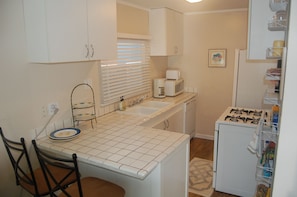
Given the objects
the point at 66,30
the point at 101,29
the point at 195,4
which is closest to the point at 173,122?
the point at 195,4

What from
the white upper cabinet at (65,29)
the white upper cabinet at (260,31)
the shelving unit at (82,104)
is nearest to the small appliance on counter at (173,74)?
the shelving unit at (82,104)

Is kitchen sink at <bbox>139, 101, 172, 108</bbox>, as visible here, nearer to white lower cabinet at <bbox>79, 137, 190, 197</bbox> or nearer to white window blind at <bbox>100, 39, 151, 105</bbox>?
white window blind at <bbox>100, 39, 151, 105</bbox>

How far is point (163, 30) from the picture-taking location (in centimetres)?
401

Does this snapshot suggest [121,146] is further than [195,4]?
No

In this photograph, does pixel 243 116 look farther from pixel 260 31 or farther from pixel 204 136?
pixel 204 136

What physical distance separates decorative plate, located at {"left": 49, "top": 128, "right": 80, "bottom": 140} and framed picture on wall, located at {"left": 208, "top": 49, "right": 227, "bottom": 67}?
3024 mm

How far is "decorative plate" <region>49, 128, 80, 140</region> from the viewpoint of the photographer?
7.25 feet

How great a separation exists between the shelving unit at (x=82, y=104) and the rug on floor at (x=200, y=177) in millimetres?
1612

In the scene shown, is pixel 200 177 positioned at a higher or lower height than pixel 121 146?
lower

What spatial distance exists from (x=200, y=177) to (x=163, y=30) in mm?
2383

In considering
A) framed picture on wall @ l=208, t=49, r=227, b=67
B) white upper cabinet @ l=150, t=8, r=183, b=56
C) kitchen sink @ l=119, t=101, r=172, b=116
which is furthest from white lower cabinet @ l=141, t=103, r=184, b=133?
framed picture on wall @ l=208, t=49, r=227, b=67

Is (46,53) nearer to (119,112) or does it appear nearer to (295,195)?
(119,112)

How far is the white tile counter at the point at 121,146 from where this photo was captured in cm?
176

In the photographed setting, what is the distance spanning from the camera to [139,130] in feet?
8.14
